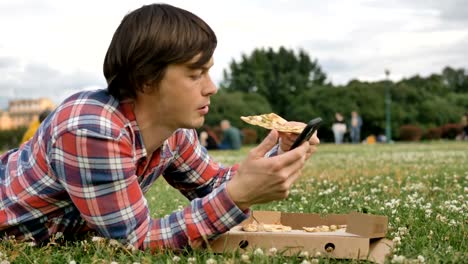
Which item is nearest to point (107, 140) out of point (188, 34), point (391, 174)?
point (188, 34)

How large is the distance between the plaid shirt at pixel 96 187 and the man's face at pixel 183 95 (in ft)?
0.64

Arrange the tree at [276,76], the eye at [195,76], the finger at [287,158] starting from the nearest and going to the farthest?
the finger at [287,158]
the eye at [195,76]
the tree at [276,76]

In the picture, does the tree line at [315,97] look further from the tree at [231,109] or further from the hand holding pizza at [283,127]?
the hand holding pizza at [283,127]

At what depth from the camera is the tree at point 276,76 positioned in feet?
273

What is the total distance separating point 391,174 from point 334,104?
63.5m

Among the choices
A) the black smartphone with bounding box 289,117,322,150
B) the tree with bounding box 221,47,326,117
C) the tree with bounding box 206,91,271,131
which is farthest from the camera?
the tree with bounding box 221,47,326,117

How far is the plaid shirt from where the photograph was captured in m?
2.95

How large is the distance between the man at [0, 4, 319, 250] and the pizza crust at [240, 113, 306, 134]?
14 centimetres

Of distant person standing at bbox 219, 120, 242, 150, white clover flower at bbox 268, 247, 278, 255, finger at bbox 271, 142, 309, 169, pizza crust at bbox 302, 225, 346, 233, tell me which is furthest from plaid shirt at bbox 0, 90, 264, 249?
distant person standing at bbox 219, 120, 242, 150

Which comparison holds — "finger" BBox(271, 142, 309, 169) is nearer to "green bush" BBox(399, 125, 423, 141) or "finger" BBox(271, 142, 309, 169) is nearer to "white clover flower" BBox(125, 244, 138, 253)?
"white clover flower" BBox(125, 244, 138, 253)

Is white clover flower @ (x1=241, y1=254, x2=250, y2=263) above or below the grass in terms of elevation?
above

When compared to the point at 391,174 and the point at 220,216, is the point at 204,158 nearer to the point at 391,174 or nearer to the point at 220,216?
the point at 220,216

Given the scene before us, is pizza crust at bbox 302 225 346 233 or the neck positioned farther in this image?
pizza crust at bbox 302 225 346 233

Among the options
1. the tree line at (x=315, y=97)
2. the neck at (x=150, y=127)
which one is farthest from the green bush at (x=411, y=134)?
the neck at (x=150, y=127)
